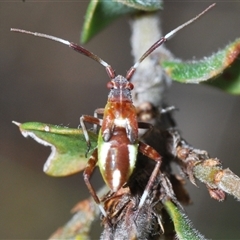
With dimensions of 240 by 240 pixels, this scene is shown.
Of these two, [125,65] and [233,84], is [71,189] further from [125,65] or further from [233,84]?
[233,84]

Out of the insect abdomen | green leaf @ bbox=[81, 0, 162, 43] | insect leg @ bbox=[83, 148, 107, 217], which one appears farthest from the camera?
green leaf @ bbox=[81, 0, 162, 43]

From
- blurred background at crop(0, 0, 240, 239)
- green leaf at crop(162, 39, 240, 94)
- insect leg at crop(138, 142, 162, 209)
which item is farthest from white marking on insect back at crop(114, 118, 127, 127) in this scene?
blurred background at crop(0, 0, 240, 239)

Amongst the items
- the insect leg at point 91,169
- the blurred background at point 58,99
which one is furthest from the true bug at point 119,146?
the blurred background at point 58,99

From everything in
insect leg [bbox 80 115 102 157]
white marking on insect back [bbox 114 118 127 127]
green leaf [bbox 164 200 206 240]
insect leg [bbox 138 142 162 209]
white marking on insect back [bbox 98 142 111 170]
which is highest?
insect leg [bbox 80 115 102 157]

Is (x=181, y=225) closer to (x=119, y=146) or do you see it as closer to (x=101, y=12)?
(x=119, y=146)

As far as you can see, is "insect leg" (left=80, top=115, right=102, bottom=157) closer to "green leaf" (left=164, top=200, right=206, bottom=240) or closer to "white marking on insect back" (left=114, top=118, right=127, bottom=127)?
"white marking on insect back" (left=114, top=118, right=127, bottom=127)

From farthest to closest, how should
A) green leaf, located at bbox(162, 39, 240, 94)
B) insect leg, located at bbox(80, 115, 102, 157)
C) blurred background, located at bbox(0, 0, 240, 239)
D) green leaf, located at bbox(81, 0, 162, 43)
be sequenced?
blurred background, located at bbox(0, 0, 240, 239), green leaf, located at bbox(81, 0, 162, 43), green leaf, located at bbox(162, 39, 240, 94), insect leg, located at bbox(80, 115, 102, 157)

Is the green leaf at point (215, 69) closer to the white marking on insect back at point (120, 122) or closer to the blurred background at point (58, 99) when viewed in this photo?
the white marking on insect back at point (120, 122)
